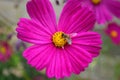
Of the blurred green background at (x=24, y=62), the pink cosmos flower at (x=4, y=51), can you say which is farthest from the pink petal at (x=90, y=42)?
the pink cosmos flower at (x=4, y=51)

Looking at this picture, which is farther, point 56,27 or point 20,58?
point 20,58

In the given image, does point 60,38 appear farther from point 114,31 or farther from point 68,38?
point 114,31

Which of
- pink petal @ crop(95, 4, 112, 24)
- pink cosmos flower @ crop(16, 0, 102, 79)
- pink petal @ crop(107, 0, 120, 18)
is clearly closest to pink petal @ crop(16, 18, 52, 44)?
pink cosmos flower @ crop(16, 0, 102, 79)

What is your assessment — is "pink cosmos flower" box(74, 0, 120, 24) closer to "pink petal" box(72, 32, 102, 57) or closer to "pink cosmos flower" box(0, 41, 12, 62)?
"pink petal" box(72, 32, 102, 57)

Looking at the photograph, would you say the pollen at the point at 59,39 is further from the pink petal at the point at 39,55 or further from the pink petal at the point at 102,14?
the pink petal at the point at 102,14

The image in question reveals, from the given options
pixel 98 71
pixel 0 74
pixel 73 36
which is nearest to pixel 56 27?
pixel 73 36

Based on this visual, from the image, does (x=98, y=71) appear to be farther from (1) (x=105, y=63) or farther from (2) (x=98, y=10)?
(2) (x=98, y=10)
